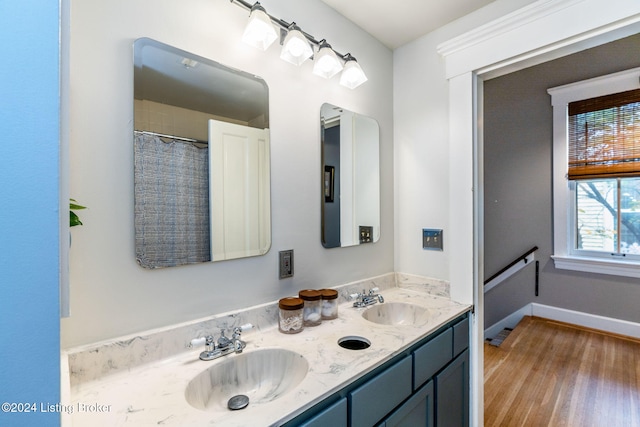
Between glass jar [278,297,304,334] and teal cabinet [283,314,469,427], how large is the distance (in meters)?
0.37

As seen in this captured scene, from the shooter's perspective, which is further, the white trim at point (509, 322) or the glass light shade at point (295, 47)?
the white trim at point (509, 322)

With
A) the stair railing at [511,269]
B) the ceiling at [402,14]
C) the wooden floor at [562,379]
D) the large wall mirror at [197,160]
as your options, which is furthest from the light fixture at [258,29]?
the stair railing at [511,269]

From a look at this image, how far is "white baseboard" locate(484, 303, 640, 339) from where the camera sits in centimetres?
290

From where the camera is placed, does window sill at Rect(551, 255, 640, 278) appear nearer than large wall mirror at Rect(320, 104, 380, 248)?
No

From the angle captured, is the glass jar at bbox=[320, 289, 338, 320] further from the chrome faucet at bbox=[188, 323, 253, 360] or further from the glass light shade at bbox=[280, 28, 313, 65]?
the glass light shade at bbox=[280, 28, 313, 65]

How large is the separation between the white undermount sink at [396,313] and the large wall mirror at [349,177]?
384mm

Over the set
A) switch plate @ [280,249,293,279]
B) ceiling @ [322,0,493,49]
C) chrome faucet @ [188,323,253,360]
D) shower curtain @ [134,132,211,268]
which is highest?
ceiling @ [322,0,493,49]

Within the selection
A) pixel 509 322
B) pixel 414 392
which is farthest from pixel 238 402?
pixel 509 322

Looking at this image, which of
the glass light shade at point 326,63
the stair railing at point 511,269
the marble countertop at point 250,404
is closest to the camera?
the marble countertop at point 250,404

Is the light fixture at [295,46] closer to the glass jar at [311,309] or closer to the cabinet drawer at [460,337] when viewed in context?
the glass jar at [311,309]

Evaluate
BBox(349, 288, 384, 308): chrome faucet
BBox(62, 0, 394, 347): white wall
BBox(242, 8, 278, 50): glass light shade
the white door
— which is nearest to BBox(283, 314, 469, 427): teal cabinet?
BBox(349, 288, 384, 308): chrome faucet

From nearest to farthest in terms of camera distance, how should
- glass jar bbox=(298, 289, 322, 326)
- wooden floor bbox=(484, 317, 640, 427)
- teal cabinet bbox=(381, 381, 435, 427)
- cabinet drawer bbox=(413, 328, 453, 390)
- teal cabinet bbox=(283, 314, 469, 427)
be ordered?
teal cabinet bbox=(283, 314, 469, 427) → teal cabinet bbox=(381, 381, 435, 427) → cabinet drawer bbox=(413, 328, 453, 390) → glass jar bbox=(298, 289, 322, 326) → wooden floor bbox=(484, 317, 640, 427)

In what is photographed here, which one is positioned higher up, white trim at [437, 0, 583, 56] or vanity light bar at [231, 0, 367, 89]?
white trim at [437, 0, 583, 56]

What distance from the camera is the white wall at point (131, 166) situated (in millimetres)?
905
